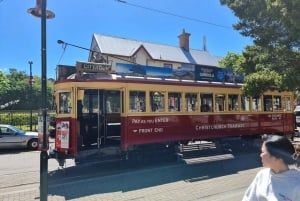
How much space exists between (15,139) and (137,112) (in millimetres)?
8442

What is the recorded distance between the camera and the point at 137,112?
11.3 meters

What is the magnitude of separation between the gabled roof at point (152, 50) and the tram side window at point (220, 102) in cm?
2602

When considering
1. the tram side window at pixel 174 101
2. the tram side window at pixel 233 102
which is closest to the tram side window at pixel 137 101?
the tram side window at pixel 174 101

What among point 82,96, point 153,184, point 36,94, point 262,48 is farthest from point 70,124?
point 36,94

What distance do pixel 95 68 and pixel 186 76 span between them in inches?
140

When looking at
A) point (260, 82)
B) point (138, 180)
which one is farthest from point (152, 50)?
point (138, 180)

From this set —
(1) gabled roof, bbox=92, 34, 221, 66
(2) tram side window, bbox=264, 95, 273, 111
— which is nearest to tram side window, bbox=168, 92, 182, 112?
(2) tram side window, bbox=264, 95, 273, 111

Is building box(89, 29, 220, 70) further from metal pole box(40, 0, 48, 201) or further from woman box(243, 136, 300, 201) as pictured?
woman box(243, 136, 300, 201)

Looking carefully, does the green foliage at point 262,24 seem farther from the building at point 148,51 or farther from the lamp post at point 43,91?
the building at point 148,51

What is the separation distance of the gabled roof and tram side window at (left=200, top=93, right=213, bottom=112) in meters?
26.3

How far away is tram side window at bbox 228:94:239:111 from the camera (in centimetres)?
1416

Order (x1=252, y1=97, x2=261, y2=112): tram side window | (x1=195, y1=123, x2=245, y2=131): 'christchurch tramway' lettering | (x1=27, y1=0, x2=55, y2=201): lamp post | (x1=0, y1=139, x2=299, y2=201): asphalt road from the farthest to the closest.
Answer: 1. (x1=252, y1=97, x2=261, y2=112): tram side window
2. (x1=195, y1=123, x2=245, y2=131): 'christchurch tramway' lettering
3. (x1=0, y1=139, x2=299, y2=201): asphalt road
4. (x1=27, y1=0, x2=55, y2=201): lamp post

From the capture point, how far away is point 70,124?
10531mm

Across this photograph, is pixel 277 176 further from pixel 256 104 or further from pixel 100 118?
pixel 256 104
